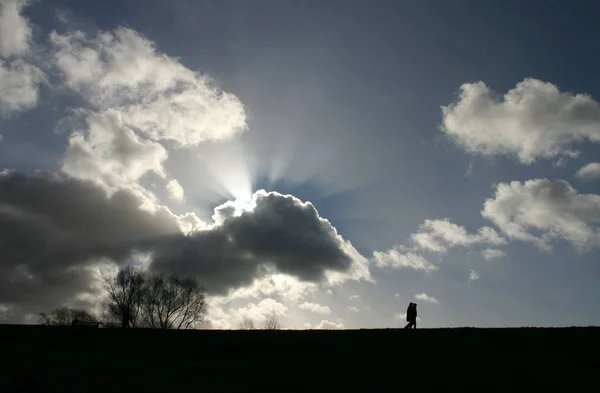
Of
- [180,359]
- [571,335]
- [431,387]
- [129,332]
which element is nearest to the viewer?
[431,387]

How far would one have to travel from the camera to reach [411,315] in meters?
24.9

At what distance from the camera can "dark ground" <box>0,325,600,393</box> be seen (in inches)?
671

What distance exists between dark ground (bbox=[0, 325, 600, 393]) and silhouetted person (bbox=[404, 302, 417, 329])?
0.63 meters

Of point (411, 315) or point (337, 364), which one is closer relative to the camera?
point (337, 364)

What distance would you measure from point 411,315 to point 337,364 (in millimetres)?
5970

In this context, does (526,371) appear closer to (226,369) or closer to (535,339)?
(535,339)

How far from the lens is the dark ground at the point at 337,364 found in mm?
17031

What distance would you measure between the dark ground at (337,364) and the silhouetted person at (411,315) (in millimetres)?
629

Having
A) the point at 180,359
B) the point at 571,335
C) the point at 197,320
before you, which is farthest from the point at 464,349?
the point at 197,320

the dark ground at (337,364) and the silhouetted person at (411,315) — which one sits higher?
the silhouetted person at (411,315)

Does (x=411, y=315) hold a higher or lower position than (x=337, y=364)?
higher

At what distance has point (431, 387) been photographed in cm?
1703

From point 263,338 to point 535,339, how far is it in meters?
15.5

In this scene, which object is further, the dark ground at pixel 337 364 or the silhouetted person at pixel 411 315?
the silhouetted person at pixel 411 315
